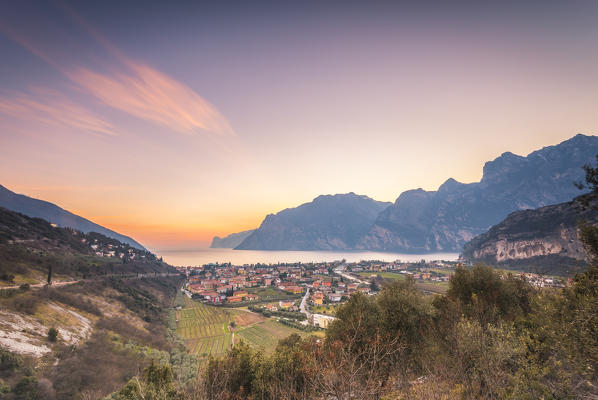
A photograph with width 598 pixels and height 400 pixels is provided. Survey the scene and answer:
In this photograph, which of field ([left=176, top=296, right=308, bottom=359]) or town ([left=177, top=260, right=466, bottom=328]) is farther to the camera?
town ([left=177, top=260, right=466, bottom=328])

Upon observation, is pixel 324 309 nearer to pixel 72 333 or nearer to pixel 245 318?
pixel 245 318

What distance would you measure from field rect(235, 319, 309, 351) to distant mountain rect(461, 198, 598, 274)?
82.6 m

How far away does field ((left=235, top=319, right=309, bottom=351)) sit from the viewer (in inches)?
1939

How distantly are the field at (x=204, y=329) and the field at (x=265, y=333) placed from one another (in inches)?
145

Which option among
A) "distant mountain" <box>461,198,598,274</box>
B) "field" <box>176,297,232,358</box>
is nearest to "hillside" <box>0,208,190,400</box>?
"field" <box>176,297,232,358</box>

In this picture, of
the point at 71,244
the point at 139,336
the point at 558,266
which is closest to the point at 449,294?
the point at 139,336

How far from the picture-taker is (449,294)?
68.6ft

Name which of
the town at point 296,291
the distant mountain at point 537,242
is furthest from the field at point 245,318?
the distant mountain at point 537,242

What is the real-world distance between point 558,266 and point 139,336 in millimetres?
123193

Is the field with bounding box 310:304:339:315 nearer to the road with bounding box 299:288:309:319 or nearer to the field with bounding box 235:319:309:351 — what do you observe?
the road with bounding box 299:288:309:319

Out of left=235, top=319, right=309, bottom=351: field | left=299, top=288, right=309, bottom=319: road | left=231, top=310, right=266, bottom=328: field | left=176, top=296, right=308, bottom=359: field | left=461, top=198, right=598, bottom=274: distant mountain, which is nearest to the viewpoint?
left=176, top=296, right=308, bottom=359: field

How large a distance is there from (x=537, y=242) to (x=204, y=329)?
136m

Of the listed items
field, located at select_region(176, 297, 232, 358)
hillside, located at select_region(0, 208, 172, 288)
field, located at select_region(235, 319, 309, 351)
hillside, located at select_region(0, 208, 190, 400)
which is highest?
hillside, located at select_region(0, 208, 172, 288)

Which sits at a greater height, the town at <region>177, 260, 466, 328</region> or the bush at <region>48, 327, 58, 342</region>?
the bush at <region>48, 327, 58, 342</region>
